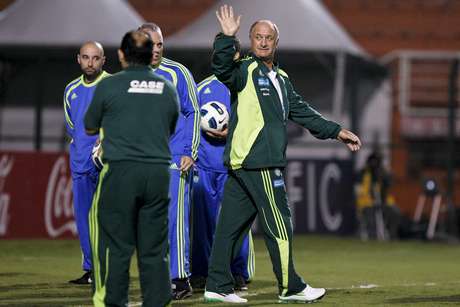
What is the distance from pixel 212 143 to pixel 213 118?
0.30 metres

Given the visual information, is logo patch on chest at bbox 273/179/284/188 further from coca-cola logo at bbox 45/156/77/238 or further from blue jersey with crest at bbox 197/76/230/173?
coca-cola logo at bbox 45/156/77/238

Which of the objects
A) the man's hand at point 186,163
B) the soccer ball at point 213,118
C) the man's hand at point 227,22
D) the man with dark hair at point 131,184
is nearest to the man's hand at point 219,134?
the soccer ball at point 213,118

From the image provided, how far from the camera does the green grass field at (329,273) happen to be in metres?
10.3

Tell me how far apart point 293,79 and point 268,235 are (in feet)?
51.7

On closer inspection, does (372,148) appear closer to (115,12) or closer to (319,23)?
(319,23)

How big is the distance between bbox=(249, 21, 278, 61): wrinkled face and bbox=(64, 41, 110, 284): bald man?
7.92 ft

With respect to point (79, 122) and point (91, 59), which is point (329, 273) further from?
point (91, 59)

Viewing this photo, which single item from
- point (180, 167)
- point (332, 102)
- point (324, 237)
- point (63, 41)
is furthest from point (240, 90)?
point (332, 102)

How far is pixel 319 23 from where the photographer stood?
920 inches

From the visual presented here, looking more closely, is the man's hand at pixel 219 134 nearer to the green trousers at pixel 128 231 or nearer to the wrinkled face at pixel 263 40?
the wrinkled face at pixel 263 40

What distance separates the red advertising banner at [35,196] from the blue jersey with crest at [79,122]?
7.22 m

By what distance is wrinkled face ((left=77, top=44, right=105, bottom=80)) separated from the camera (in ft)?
38.4

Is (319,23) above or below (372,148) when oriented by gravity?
above

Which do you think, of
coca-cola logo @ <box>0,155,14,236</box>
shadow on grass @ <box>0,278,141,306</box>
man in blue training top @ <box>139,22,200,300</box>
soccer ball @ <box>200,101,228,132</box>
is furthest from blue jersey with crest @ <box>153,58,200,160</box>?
coca-cola logo @ <box>0,155,14,236</box>
